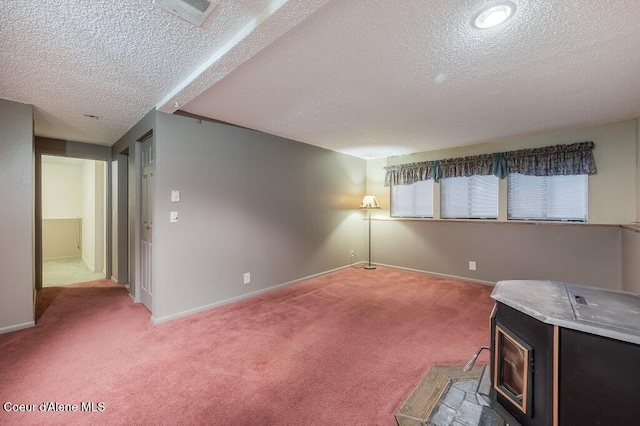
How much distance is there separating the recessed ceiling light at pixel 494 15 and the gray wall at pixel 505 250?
3.31 m

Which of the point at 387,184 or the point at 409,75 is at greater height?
the point at 409,75

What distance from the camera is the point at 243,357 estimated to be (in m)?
2.19

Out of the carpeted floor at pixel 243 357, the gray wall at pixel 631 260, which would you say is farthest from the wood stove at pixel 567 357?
the gray wall at pixel 631 260

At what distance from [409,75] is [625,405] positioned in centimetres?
217

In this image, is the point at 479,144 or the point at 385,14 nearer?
the point at 385,14

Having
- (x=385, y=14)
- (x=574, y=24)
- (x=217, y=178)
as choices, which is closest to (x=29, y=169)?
(x=217, y=178)

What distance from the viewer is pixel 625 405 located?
1.05 m

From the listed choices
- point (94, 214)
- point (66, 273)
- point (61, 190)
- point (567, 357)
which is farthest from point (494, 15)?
point (61, 190)

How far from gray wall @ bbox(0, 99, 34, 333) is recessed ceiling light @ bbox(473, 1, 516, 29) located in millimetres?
4003

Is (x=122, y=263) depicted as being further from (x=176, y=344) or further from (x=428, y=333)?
(x=428, y=333)

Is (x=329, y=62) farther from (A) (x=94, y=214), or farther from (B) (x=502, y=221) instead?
(A) (x=94, y=214)

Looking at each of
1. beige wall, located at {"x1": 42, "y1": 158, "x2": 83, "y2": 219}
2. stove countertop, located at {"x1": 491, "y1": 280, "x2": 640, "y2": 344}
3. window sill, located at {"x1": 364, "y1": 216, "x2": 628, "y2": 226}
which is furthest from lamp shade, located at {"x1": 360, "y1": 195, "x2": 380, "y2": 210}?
beige wall, located at {"x1": 42, "y1": 158, "x2": 83, "y2": 219}

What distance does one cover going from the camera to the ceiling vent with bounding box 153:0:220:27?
1.40m

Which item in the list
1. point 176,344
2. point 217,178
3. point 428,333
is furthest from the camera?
point 217,178
